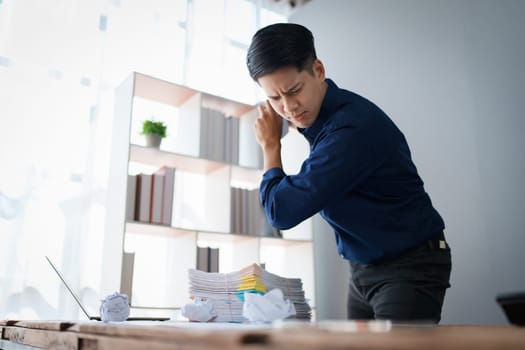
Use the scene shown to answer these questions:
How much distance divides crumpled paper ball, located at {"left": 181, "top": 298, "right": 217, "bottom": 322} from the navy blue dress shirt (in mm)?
303

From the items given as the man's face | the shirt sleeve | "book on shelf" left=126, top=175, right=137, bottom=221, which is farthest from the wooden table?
"book on shelf" left=126, top=175, right=137, bottom=221

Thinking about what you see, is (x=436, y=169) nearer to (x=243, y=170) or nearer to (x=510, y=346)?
(x=243, y=170)

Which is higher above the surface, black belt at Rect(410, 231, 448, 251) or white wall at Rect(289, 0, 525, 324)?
white wall at Rect(289, 0, 525, 324)

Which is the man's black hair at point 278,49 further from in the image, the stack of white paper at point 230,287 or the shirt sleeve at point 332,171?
the stack of white paper at point 230,287

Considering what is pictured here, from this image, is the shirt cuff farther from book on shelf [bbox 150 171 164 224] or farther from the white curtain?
the white curtain

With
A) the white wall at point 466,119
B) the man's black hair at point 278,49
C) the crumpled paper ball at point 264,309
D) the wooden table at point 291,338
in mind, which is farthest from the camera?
the white wall at point 466,119

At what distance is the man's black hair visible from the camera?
1.35 m

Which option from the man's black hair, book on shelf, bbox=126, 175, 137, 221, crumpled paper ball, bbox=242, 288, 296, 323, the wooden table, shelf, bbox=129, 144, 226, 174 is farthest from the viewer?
shelf, bbox=129, 144, 226, 174

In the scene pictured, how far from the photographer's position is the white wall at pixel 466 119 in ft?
7.57

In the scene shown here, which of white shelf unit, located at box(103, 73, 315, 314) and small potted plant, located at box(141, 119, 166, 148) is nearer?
white shelf unit, located at box(103, 73, 315, 314)

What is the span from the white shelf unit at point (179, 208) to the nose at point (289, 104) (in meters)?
1.30

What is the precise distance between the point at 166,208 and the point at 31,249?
0.69m

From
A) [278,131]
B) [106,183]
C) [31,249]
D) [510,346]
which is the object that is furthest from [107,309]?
[106,183]

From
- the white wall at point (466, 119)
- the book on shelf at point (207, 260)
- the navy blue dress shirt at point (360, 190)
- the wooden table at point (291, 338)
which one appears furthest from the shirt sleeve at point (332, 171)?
the book on shelf at point (207, 260)
